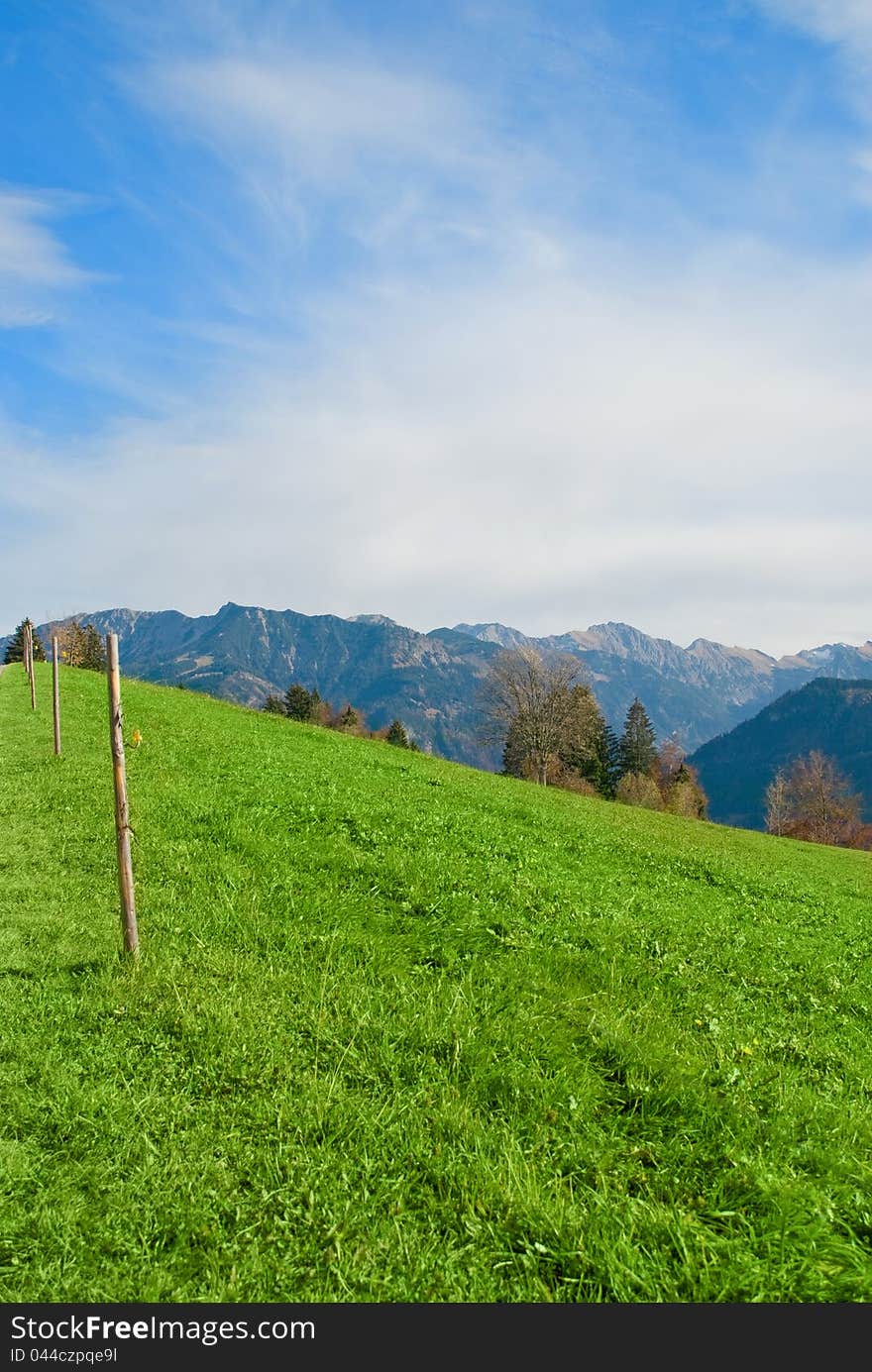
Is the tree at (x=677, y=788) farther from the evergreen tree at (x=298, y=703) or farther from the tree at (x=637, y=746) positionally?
the evergreen tree at (x=298, y=703)

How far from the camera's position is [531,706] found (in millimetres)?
66125

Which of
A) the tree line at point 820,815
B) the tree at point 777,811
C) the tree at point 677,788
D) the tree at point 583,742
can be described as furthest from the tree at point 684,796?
the tree at point 583,742

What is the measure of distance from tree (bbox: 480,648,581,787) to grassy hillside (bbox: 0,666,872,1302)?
5175 centimetres

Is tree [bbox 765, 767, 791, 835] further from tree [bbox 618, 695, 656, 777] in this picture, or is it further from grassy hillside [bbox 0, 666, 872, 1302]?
grassy hillside [bbox 0, 666, 872, 1302]

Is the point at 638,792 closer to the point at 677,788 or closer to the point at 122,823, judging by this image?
the point at 677,788

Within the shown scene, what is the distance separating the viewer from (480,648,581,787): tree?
65688 mm

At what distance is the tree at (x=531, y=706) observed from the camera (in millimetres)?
65688

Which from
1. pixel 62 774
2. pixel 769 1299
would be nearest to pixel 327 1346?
pixel 769 1299

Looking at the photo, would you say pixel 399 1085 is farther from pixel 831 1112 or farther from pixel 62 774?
pixel 62 774

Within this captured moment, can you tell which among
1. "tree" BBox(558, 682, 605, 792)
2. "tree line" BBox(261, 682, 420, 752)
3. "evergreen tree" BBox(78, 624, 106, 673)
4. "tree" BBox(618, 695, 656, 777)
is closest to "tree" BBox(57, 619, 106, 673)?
"evergreen tree" BBox(78, 624, 106, 673)

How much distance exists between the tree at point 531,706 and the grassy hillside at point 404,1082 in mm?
51752

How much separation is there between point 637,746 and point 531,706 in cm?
5491

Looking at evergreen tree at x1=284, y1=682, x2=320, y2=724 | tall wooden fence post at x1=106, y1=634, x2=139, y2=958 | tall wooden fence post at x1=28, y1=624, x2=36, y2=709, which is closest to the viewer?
tall wooden fence post at x1=106, y1=634, x2=139, y2=958

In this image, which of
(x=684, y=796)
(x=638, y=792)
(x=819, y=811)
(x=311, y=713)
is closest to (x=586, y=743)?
(x=638, y=792)
